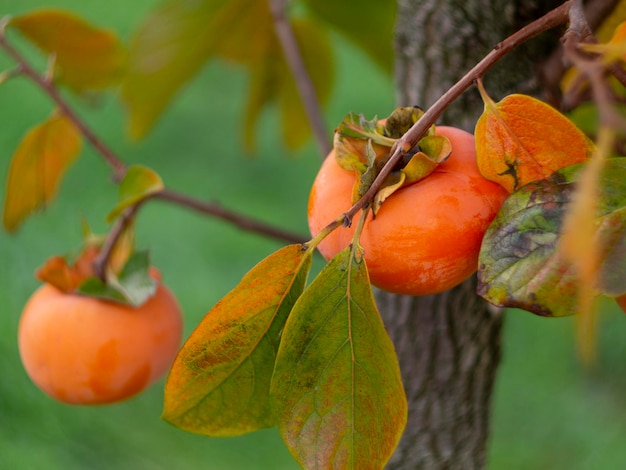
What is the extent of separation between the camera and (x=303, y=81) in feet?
2.66

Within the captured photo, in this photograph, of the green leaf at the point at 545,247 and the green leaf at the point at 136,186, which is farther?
the green leaf at the point at 136,186

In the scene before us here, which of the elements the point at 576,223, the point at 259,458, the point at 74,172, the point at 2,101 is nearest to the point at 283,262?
the point at 576,223

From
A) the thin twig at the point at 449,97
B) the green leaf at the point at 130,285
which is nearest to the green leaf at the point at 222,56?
the green leaf at the point at 130,285

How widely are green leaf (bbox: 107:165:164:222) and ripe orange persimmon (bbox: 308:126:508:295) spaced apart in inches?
7.6

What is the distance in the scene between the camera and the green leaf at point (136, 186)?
1.83ft

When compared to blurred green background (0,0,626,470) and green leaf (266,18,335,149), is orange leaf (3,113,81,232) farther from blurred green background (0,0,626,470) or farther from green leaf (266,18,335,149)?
green leaf (266,18,335,149)

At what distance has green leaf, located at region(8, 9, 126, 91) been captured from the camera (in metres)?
0.74

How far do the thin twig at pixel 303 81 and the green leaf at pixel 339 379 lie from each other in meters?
0.38

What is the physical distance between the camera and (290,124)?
1015mm

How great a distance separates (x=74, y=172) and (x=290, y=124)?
133 centimetres

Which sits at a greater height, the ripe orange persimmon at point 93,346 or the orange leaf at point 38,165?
the orange leaf at point 38,165

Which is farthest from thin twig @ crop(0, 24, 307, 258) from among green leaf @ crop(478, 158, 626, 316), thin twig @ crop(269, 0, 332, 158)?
green leaf @ crop(478, 158, 626, 316)

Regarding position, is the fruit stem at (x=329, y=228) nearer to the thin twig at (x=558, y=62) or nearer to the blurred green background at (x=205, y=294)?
the thin twig at (x=558, y=62)

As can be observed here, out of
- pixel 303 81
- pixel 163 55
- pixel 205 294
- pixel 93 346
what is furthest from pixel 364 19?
pixel 205 294
